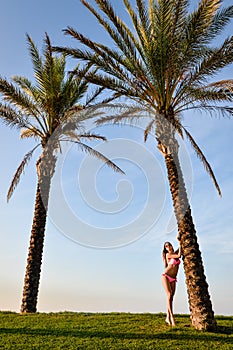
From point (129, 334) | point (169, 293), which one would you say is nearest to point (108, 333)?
point (129, 334)

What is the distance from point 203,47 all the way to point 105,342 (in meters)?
9.59

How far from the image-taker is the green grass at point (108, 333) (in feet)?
31.2

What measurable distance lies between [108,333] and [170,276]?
2.45m

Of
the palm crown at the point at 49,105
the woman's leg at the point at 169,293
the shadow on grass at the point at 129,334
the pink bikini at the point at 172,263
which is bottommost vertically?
the shadow on grass at the point at 129,334

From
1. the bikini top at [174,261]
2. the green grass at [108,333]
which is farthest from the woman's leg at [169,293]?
the bikini top at [174,261]

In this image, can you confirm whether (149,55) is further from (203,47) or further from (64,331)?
(64,331)

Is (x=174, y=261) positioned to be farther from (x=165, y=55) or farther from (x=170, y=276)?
(x=165, y=55)

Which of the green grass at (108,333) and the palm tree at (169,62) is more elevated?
the palm tree at (169,62)

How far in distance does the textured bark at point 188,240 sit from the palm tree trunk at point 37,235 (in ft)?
20.3

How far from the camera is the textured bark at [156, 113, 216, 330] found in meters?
11.1

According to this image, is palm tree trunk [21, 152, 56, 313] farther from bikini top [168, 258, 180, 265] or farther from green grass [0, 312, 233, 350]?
bikini top [168, 258, 180, 265]

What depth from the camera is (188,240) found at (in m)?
11.7

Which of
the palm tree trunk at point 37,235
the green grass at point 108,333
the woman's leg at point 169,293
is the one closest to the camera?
the green grass at point 108,333

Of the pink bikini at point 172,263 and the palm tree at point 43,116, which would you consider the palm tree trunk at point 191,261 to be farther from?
the palm tree at point 43,116
